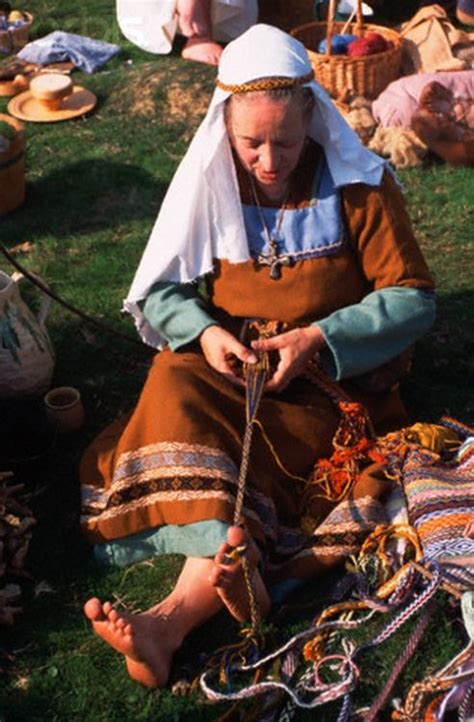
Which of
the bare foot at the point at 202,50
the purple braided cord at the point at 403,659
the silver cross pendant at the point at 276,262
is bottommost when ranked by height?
the bare foot at the point at 202,50

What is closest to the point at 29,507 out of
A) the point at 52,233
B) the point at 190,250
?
the point at 190,250

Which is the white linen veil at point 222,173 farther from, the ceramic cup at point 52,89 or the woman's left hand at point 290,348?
the ceramic cup at point 52,89

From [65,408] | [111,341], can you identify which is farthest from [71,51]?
[65,408]

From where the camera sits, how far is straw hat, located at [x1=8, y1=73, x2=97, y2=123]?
7.40 metres

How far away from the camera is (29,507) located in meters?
4.08

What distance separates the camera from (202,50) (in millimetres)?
7941

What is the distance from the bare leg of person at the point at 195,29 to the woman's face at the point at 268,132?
4.58m

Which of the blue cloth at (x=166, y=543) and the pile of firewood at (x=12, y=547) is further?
the pile of firewood at (x=12, y=547)

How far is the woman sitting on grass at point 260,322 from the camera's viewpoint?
3.44 meters

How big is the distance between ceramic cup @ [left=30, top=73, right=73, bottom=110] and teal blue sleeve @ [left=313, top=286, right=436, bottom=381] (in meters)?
4.25

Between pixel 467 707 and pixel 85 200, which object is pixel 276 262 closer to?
pixel 467 707

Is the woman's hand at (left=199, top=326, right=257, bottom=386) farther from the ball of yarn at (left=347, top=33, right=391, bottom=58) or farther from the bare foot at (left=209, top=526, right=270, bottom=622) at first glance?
the ball of yarn at (left=347, top=33, right=391, bottom=58)

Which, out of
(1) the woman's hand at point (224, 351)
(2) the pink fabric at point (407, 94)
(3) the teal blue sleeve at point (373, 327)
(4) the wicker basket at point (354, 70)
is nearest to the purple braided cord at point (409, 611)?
(3) the teal blue sleeve at point (373, 327)

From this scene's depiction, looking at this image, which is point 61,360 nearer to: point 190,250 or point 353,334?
point 190,250
